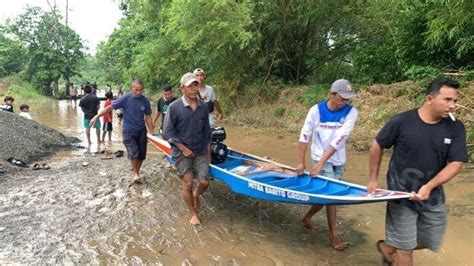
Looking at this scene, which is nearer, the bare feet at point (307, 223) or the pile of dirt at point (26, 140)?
the bare feet at point (307, 223)

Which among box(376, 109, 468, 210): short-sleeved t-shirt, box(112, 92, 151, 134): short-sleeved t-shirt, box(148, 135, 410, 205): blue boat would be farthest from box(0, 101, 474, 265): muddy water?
box(376, 109, 468, 210): short-sleeved t-shirt

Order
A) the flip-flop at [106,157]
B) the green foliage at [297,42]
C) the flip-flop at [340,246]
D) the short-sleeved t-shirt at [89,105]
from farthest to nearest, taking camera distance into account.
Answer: the green foliage at [297,42], the short-sleeved t-shirt at [89,105], the flip-flop at [106,157], the flip-flop at [340,246]

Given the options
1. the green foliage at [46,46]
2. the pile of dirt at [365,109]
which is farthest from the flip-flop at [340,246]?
the green foliage at [46,46]

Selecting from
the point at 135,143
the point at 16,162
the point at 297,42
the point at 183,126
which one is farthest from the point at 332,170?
the point at 297,42

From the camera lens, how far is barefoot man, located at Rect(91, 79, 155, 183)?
7.02 metres

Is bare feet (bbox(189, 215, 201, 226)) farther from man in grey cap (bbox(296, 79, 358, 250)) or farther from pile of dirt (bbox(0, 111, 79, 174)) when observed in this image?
pile of dirt (bbox(0, 111, 79, 174))

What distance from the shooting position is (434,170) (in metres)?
3.32

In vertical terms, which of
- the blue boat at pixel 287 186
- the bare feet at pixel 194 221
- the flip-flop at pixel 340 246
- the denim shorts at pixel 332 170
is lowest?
the bare feet at pixel 194 221

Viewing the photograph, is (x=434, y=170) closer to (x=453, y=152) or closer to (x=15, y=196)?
(x=453, y=152)

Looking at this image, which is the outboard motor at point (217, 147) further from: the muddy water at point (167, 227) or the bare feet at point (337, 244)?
the bare feet at point (337, 244)

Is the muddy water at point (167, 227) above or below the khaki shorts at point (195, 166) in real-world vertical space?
below

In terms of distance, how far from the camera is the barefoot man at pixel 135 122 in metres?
7.02

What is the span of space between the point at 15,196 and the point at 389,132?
540 cm

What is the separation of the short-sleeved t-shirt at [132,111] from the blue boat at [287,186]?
1.48 metres
